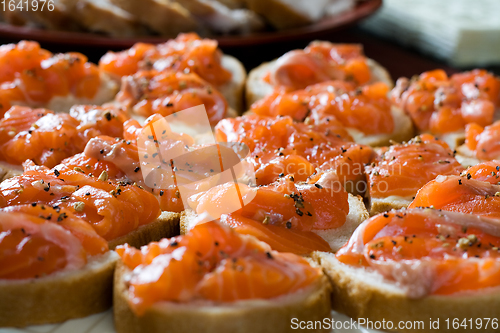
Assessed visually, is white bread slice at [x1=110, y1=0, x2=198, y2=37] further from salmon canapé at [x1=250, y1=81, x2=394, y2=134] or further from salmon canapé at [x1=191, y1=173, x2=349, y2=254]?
salmon canapé at [x1=191, y1=173, x2=349, y2=254]

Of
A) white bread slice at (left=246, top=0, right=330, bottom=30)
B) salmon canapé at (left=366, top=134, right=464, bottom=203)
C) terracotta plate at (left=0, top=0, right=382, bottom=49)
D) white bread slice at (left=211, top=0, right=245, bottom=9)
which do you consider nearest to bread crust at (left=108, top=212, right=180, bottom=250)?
salmon canapé at (left=366, top=134, right=464, bottom=203)

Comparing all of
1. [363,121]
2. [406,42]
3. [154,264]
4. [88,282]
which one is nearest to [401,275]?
[154,264]

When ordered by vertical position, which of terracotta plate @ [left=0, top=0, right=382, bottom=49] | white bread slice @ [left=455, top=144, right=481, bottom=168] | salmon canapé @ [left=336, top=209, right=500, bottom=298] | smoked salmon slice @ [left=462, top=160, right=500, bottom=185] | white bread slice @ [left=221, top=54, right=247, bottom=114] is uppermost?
salmon canapé @ [left=336, top=209, right=500, bottom=298]

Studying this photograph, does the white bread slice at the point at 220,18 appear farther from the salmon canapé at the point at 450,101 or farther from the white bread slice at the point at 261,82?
the salmon canapé at the point at 450,101

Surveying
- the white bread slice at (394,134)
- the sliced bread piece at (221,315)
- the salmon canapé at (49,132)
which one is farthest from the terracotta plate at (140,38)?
the sliced bread piece at (221,315)

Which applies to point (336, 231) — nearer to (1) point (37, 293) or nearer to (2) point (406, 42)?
(1) point (37, 293)

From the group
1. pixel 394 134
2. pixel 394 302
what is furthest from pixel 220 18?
pixel 394 302

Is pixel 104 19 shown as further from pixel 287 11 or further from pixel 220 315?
pixel 220 315
